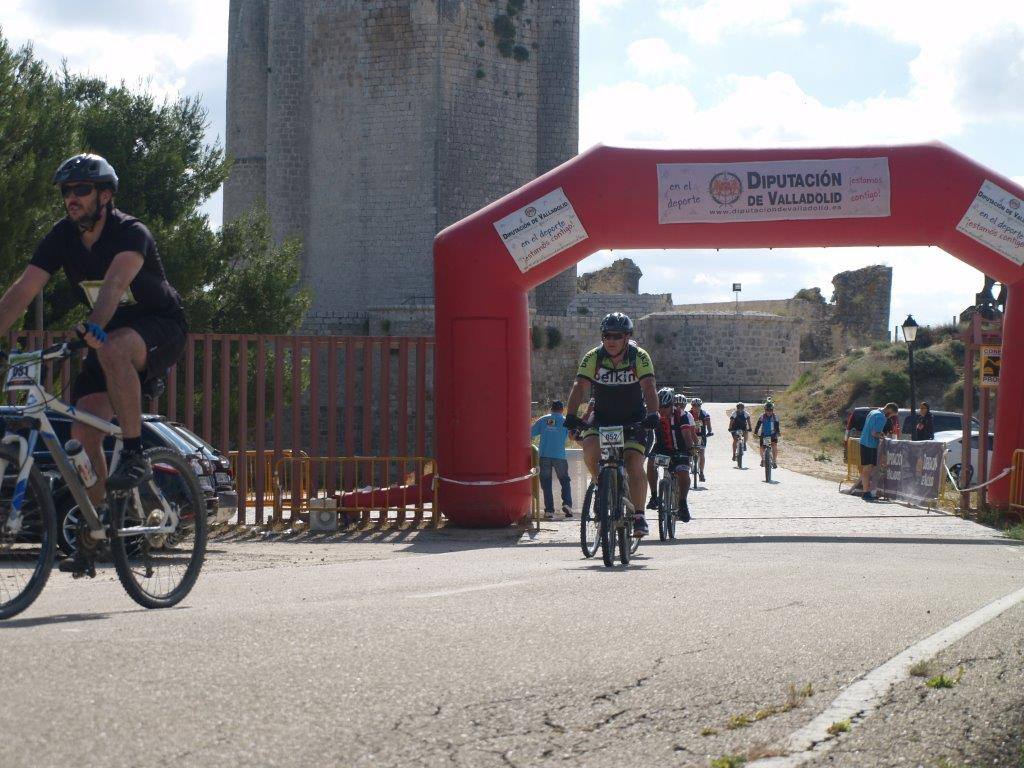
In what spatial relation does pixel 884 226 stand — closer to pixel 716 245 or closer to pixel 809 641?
pixel 716 245

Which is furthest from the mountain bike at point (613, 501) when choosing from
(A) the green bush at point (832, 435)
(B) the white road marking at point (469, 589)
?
(A) the green bush at point (832, 435)

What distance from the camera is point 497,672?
450cm

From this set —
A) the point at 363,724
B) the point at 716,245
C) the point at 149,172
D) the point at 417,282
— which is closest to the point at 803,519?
the point at 716,245

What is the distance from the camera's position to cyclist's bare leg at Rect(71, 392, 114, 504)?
580 cm

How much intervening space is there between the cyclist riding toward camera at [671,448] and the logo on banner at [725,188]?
2.16 meters

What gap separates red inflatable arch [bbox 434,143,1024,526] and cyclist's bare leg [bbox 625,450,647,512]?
17.5 ft

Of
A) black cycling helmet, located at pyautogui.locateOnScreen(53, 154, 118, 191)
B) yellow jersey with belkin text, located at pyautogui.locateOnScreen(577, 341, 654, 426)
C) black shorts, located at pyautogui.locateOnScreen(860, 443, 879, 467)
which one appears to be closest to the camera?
black cycling helmet, located at pyautogui.locateOnScreen(53, 154, 118, 191)

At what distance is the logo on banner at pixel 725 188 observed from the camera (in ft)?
50.2

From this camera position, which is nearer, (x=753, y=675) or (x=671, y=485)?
(x=753, y=675)

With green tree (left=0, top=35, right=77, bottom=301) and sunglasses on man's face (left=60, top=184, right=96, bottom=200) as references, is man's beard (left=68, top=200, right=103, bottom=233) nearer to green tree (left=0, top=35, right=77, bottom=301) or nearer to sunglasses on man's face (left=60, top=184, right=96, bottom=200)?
sunglasses on man's face (left=60, top=184, right=96, bottom=200)

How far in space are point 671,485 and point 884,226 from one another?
4343mm

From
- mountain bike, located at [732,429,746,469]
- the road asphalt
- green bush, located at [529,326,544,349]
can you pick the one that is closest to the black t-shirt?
the road asphalt

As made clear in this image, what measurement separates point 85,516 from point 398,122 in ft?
161

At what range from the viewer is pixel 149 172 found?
34656 mm
